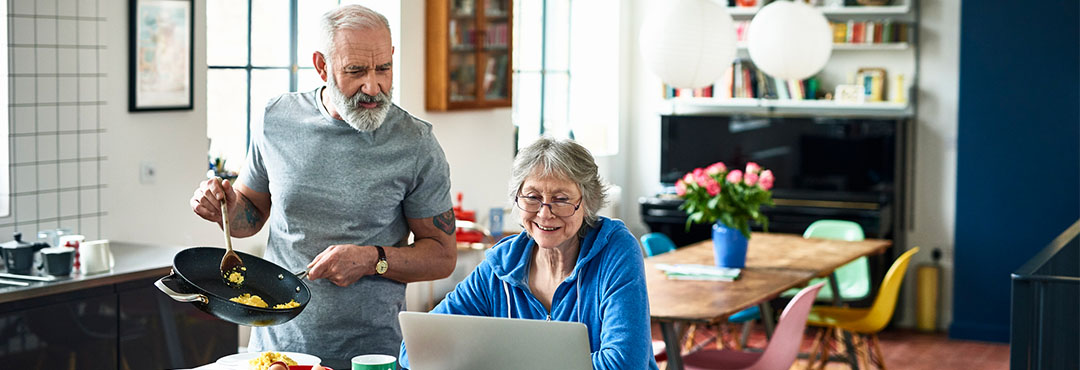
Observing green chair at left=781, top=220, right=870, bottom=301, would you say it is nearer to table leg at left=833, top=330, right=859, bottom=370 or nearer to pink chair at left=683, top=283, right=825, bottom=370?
table leg at left=833, top=330, right=859, bottom=370

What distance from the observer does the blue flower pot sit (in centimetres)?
490

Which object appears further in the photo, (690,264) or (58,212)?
(690,264)

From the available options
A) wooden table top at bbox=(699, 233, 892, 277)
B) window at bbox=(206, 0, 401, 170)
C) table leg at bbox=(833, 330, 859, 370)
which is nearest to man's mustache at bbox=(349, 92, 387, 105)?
window at bbox=(206, 0, 401, 170)

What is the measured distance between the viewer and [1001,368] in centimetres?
643

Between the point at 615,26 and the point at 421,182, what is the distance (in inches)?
218

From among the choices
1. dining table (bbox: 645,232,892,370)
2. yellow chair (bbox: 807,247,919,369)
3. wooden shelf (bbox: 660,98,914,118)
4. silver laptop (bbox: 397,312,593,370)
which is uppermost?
wooden shelf (bbox: 660,98,914,118)

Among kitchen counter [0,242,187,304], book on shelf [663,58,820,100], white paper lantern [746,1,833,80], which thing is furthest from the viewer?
book on shelf [663,58,820,100]

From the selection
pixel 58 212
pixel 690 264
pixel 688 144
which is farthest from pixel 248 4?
pixel 688 144

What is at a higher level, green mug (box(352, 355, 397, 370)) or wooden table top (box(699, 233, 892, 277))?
green mug (box(352, 355, 397, 370))

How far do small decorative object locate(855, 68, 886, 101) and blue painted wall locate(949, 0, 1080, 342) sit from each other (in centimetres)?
48

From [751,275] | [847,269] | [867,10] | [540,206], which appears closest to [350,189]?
[540,206]

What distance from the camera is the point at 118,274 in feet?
11.6

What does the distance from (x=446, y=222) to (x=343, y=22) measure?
0.51 meters

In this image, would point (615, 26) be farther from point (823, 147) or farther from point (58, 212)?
point (58, 212)
